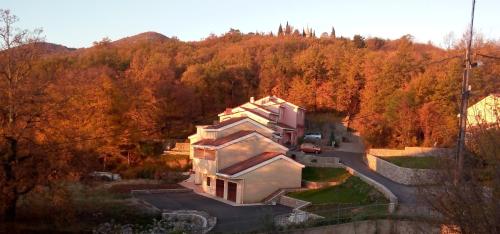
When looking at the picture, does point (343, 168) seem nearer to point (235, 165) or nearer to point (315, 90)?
point (235, 165)

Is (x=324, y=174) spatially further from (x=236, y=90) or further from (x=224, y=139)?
(x=236, y=90)

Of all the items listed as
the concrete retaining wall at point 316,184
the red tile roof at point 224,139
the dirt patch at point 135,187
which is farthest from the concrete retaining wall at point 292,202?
the dirt patch at point 135,187

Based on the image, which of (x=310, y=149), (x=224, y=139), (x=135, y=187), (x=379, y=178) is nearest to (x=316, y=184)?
(x=379, y=178)

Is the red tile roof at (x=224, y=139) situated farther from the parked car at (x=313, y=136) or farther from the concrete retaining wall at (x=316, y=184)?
the parked car at (x=313, y=136)

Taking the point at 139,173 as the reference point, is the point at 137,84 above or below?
above

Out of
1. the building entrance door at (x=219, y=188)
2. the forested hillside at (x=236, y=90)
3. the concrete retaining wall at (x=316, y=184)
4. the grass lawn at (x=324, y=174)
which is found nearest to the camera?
the concrete retaining wall at (x=316, y=184)

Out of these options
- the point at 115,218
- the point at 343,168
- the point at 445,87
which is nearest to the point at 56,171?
the point at 115,218
